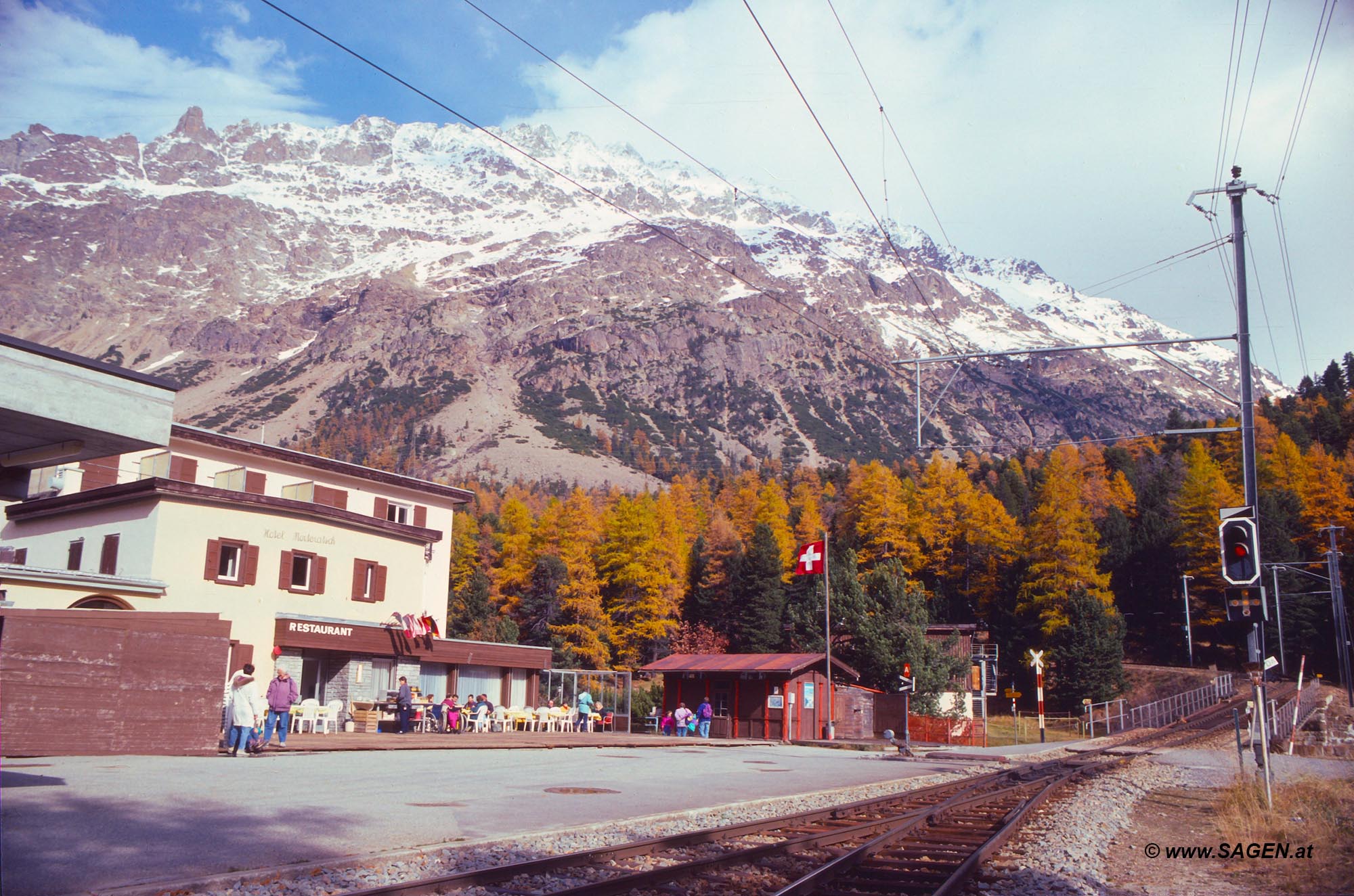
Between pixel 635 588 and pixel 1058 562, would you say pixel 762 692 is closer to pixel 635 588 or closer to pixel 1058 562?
pixel 635 588

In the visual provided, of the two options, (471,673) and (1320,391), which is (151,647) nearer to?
(471,673)

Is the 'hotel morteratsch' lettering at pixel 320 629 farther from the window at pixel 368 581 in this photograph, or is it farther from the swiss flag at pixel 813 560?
the swiss flag at pixel 813 560

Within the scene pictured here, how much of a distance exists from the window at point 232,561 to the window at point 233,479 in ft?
23.9

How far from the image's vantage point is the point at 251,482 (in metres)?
42.8

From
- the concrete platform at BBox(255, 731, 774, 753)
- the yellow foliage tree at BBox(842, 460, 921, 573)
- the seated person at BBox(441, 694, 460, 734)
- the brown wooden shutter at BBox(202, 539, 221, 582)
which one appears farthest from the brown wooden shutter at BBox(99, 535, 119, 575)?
the yellow foliage tree at BBox(842, 460, 921, 573)

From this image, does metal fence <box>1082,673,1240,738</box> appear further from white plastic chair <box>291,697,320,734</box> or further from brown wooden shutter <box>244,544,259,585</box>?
brown wooden shutter <box>244,544,259,585</box>

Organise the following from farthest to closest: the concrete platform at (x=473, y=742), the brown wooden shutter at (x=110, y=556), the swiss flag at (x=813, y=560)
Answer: the swiss flag at (x=813, y=560) → the brown wooden shutter at (x=110, y=556) → the concrete platform at (x=473, y=742)

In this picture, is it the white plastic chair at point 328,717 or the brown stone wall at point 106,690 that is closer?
the brown stone wall at point 106,690

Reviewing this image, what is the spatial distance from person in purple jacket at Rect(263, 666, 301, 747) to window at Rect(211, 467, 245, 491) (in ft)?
70.8

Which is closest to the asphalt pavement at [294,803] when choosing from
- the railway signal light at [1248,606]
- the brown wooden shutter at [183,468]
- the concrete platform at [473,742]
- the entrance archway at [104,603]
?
the concrete platform at [473,742]

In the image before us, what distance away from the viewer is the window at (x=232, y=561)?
33438mm

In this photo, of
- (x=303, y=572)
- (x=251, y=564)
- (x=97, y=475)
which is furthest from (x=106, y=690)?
(x=97, y=475)

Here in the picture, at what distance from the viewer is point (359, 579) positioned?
38.6m

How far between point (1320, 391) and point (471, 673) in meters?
119
